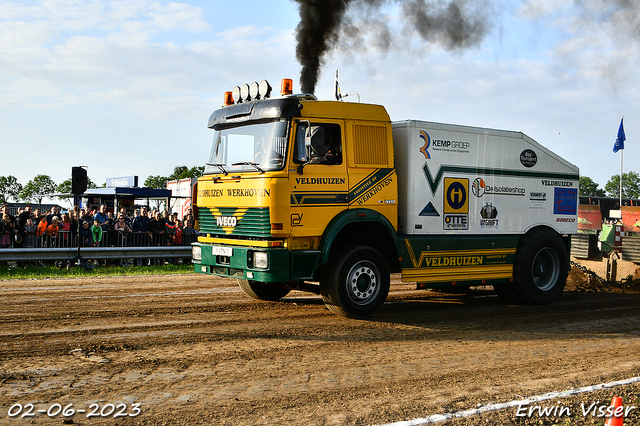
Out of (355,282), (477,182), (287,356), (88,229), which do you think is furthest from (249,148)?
(88,229)

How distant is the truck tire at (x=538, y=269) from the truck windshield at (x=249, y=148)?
5231 millimetres

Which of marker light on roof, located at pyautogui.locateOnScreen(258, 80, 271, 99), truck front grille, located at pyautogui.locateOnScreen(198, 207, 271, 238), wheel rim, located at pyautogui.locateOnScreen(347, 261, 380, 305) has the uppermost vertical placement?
marker light on roof, located at pyautogui.locateOnScreen(258, 80, 271, 99)

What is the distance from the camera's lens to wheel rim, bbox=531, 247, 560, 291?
36.9ft

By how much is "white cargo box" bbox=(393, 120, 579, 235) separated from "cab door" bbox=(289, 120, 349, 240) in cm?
129

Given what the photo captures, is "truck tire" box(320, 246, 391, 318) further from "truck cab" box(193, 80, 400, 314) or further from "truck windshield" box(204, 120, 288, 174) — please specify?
"truck windshield" box(204, 120, 288, 174)

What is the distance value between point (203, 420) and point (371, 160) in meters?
5.46

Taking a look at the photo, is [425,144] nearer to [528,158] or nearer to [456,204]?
[456,204]

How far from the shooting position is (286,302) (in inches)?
417

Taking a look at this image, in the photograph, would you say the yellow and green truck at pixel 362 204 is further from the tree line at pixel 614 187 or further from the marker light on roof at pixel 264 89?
the tree line at pixel 614 187

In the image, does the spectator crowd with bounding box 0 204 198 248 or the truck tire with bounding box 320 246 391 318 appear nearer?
the truck tire with bounding box 320 246 391 318

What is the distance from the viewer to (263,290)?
34.7ft

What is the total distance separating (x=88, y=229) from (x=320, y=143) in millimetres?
10773

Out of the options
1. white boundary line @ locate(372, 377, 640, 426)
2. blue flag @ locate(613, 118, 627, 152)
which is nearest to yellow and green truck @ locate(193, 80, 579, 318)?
white boundary line @ locate(372, 377, 640, 426)

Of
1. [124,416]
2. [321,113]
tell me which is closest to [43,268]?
[321,113]
